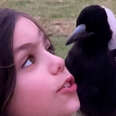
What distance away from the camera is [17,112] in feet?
3.21

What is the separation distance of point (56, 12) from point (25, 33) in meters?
3.53

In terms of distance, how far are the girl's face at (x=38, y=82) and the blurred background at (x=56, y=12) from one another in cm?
237

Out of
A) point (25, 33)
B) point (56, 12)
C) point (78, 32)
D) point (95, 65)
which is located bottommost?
point (56, 12)

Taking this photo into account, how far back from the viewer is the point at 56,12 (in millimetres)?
4461

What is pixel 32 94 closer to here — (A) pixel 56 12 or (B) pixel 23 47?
(B) pixel 23 47

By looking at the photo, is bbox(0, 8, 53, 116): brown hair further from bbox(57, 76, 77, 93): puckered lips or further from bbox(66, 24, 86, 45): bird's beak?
bbox(66, 24, 86, 45): bird's beak

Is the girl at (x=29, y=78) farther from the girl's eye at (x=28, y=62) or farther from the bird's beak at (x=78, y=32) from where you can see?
the bird's beak at (x=78, y=32)

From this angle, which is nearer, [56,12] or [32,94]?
[32,94]

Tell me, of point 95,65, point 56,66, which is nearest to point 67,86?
point 56,66

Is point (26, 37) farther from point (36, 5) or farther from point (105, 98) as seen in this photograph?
point (36, 5)

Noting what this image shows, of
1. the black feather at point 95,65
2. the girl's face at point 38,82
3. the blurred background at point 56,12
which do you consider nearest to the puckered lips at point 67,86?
the girl's face at point 38,82

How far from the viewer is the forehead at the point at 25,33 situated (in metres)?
0.95

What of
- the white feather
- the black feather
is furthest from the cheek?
the white feather

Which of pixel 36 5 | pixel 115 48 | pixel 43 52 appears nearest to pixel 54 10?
pixel 36 5
